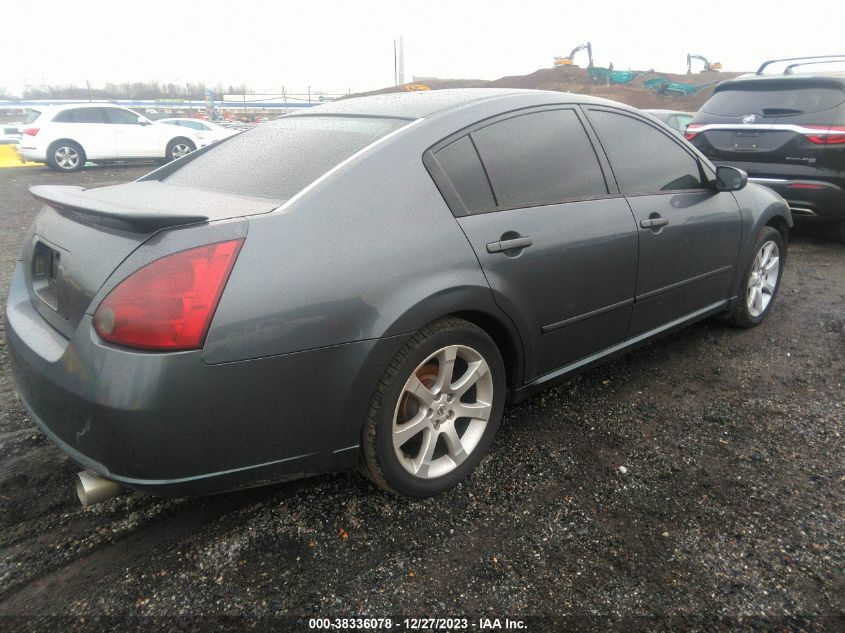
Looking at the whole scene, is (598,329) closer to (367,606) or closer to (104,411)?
(367,606)

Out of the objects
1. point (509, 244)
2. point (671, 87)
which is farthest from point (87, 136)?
point (671, 87)

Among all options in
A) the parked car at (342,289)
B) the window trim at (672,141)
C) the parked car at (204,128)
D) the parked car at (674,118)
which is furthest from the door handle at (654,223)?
the parked car at (204,128)

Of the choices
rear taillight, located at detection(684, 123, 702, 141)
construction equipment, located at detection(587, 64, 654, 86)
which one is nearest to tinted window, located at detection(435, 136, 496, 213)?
rear taillight, located at detection(684, 123, 702, 141)

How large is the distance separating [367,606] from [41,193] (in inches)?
74.3

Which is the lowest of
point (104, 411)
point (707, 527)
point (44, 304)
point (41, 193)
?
point (707, 527)

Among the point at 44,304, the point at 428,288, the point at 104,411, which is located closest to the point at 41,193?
the point at 44,304

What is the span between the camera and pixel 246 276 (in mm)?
1827

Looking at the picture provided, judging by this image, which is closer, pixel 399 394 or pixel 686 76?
pixel 399 394

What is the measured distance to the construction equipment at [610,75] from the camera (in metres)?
40.8

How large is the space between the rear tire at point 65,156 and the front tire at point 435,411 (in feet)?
51.6

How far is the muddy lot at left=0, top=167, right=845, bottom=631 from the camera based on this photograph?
1907 millimetres

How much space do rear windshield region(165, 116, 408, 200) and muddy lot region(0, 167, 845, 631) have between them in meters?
1.23

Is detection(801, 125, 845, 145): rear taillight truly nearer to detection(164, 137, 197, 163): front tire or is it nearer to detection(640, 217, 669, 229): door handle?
detection(640, 217, 669, 229): door handle

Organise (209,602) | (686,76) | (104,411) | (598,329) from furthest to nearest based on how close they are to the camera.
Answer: (686,76) < (598,329) < (209,602) < (104,411)
